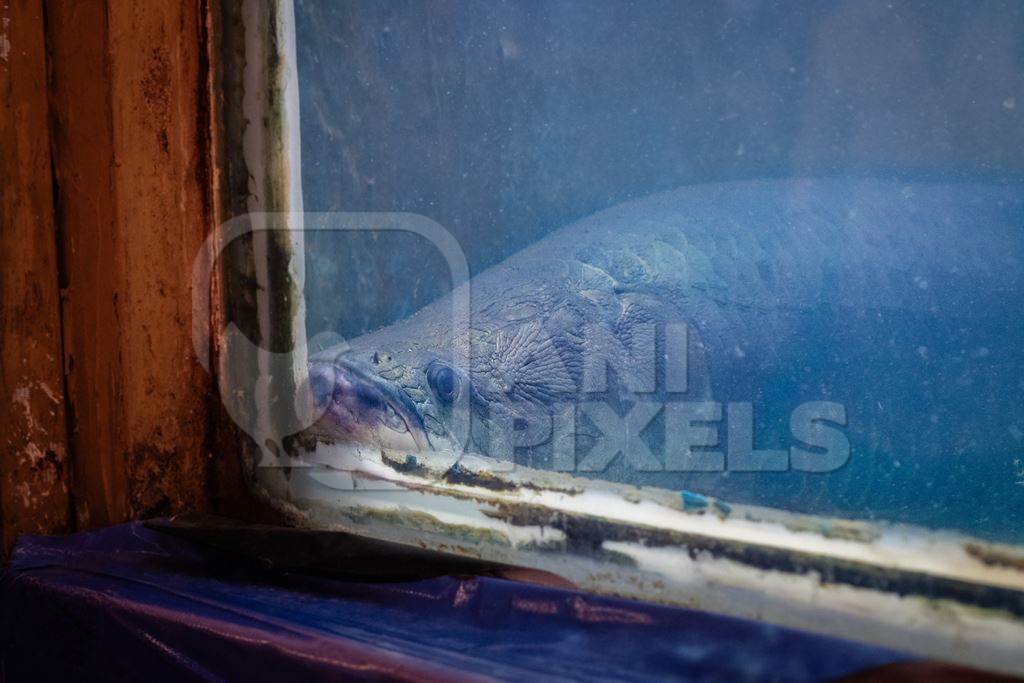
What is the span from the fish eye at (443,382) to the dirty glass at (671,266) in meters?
0.01

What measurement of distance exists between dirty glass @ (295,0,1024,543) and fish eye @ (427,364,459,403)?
1 centimetres

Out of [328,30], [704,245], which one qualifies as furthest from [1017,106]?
[328,30]

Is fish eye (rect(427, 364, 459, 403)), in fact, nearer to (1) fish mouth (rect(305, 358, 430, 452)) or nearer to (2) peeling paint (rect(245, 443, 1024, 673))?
(1) fish mouth (rect(305, 358, 430, 452))

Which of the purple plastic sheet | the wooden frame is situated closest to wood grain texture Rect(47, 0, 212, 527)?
the wooden frame

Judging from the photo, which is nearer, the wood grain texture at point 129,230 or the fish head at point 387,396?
the wood grain texture at point 129,230

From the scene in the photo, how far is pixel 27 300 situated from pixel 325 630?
81 cm

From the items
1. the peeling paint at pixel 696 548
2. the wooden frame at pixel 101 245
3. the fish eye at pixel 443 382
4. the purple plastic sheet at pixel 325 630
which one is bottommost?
the purple plastic sheet at pixel 325 630

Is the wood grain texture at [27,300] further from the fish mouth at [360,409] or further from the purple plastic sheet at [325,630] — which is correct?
the fish mouth at [360,409]

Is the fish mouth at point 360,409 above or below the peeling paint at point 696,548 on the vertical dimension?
above

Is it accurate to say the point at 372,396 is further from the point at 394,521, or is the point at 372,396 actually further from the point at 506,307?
the point at 506,307

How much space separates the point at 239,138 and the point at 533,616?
100 centimetres

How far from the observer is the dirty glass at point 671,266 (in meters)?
2.33

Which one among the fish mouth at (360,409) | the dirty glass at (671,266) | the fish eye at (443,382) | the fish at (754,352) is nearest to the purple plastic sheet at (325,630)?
the dirty glass at (671,266)

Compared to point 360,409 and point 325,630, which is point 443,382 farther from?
point 325,630
